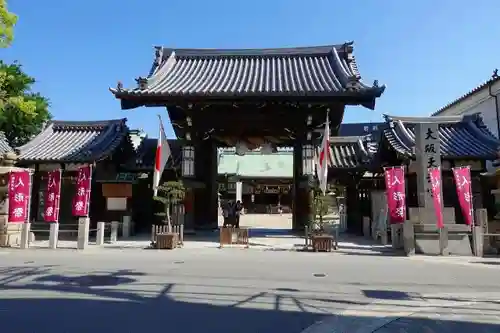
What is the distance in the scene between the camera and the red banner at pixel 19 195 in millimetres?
14359

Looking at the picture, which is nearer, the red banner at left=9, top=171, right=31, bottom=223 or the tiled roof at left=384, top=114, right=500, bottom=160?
the red banner at left=9, top=171, right=31, bottom=223

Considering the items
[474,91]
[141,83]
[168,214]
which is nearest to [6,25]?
[141,83]

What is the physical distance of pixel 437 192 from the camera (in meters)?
13.0

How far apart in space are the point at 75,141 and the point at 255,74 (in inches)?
428

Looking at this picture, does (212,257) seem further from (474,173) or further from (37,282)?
(474,173)

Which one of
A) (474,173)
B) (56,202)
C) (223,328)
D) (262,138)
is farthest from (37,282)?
(474,173)

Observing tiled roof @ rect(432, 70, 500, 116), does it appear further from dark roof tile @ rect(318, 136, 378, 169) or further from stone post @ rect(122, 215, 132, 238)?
stone post @ rect(122, 215, 132, 238)

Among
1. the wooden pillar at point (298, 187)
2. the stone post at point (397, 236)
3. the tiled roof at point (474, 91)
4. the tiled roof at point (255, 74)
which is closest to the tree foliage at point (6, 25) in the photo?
the tiled roof at point (255, 74)

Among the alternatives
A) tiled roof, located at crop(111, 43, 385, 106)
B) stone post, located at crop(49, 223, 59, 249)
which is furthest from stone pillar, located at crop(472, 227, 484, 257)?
stone post, located at crop(49, 223, 59, 249)

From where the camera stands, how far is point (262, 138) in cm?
1997

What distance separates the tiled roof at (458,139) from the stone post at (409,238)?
15.1 feet

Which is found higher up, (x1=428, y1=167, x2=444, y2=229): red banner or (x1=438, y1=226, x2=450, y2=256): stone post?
(x1=428, y1=167, x2=444, y2=229): red banner

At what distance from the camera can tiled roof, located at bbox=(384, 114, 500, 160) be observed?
16.5m

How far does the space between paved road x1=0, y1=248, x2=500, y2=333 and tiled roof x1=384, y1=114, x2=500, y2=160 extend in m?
7.40
